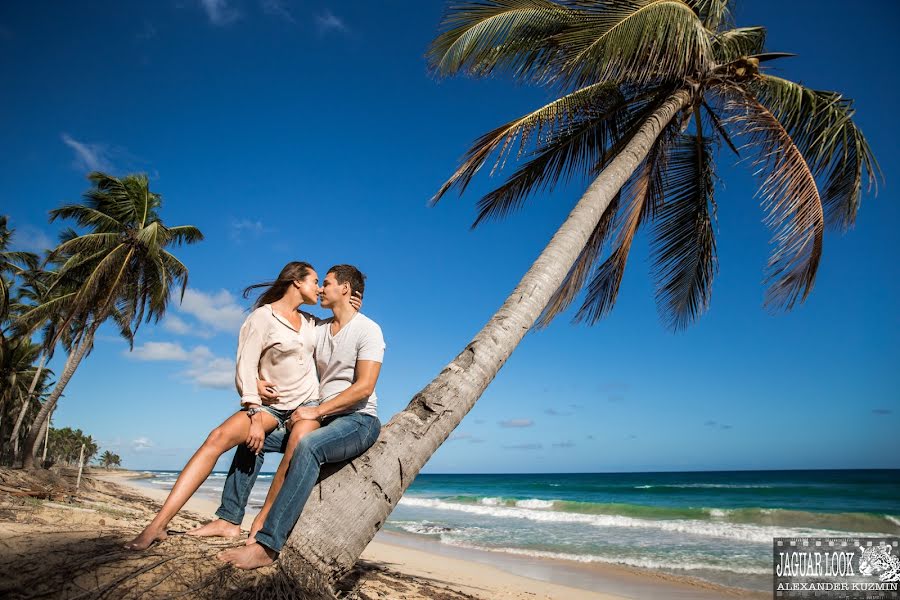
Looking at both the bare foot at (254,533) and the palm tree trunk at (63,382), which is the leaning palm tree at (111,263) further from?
the bare foot at (254,533)

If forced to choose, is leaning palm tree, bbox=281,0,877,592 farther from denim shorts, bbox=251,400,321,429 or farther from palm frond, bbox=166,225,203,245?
palm frond, bbox=166,225,203,245

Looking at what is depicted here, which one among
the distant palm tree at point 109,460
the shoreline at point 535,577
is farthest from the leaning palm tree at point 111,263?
the distant palm tree at point 109,460

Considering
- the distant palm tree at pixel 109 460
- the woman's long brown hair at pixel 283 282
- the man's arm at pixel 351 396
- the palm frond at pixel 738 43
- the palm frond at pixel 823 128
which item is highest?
the palm frond at pixel 738 43

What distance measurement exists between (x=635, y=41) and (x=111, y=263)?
1699 centimetres

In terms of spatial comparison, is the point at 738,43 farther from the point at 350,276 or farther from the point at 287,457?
the point at 287,457

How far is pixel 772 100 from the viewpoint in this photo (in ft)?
20.1

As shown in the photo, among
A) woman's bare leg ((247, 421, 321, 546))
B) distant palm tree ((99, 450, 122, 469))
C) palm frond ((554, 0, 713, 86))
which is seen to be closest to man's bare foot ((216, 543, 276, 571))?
woman's bare leg ((247, 421, 321, 546))

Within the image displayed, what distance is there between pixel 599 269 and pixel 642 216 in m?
1.02

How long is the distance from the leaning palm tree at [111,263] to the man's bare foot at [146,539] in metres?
16.2

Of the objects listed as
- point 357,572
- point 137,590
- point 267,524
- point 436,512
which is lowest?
point 436,512

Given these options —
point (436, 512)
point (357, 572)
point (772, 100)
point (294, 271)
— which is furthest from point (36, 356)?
point (772, 100)

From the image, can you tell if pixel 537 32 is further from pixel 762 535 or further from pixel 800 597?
pixel 762 535

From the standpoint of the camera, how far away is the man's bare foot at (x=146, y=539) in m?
2.42

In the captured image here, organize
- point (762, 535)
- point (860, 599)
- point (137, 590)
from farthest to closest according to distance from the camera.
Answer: point (762, 535)
point (860, 599)
point (137, 590)
